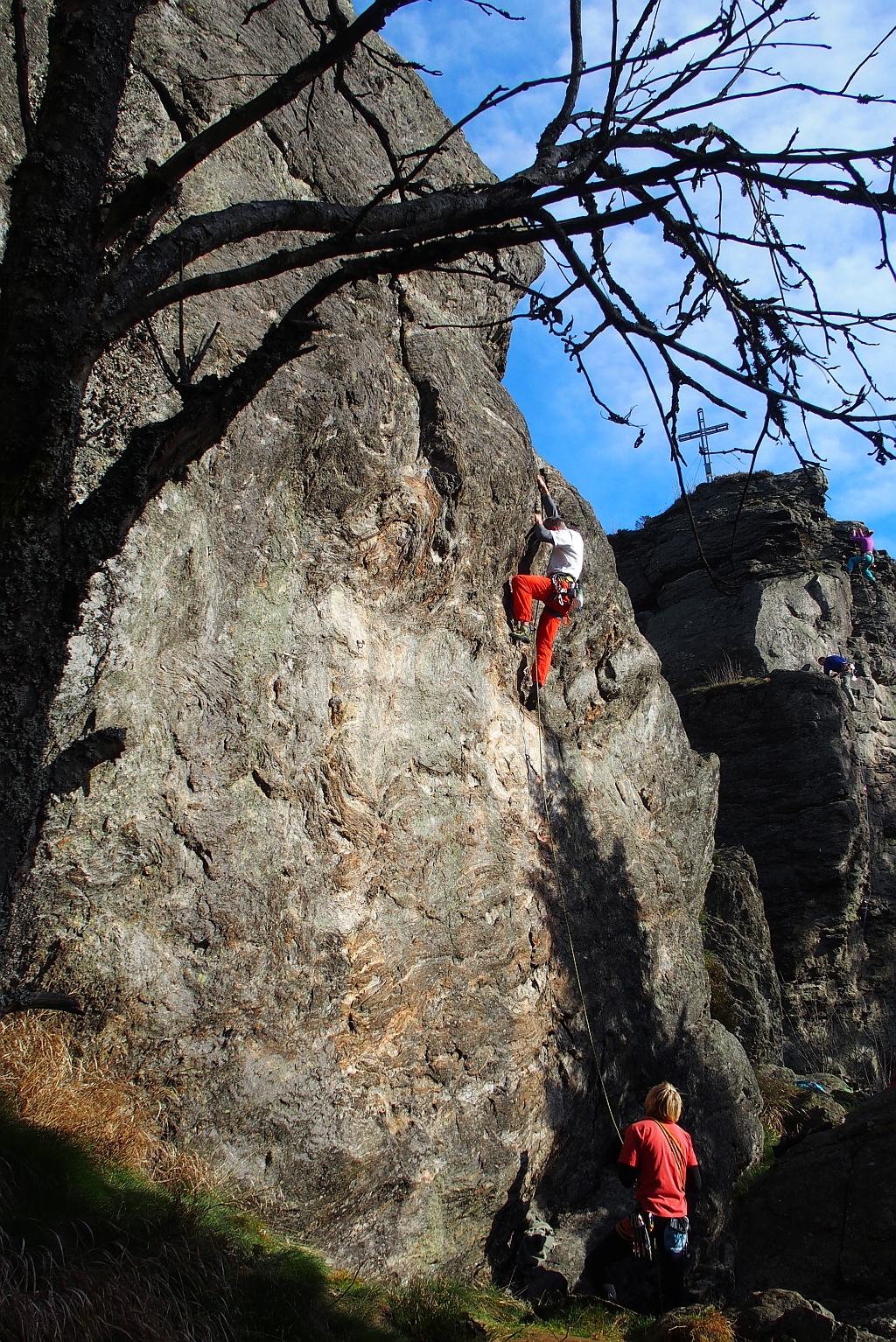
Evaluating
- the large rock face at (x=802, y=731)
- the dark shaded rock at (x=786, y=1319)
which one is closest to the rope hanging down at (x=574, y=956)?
the dark shaded rock at (x=786, y=1319)

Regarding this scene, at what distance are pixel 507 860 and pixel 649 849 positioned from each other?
8.67 feet

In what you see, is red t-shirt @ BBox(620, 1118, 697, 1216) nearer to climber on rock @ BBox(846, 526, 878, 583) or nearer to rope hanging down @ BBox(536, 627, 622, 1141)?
rope hanging down @ BBox(536, 627, 622, 1141)

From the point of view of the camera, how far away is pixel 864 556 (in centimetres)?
2403

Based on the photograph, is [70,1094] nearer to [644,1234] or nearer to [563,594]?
[644,1234]

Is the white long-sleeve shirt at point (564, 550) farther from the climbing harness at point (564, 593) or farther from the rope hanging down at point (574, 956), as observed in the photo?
the rope hanging down at point (574, 956)

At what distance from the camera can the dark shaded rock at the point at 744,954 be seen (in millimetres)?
12755

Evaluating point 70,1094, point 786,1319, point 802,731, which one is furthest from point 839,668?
point 70,1094

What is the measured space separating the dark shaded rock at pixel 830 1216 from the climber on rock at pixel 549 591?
17.3 ft

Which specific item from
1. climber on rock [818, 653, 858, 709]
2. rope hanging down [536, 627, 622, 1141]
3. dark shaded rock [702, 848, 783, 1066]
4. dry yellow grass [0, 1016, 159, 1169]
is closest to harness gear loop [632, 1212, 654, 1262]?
rope hanging down [536, 627, 622, 1141]

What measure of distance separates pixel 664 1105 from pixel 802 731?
37.2ft

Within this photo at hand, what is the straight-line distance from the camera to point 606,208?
4.28m

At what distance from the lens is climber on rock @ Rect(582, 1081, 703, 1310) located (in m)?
7.28

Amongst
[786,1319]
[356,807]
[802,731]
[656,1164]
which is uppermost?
[802,731]

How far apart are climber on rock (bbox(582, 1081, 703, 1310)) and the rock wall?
78 cm
